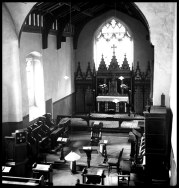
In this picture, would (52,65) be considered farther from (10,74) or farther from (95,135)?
(10,74)

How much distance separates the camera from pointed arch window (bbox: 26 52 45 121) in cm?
1340

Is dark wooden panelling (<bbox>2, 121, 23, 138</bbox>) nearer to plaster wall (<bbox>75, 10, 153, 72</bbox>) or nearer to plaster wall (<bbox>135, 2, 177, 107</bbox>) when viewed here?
plaster wall (<bbox>135, 2, 177, 107</bbox>)

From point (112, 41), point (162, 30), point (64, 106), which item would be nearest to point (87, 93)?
point (64, 106)

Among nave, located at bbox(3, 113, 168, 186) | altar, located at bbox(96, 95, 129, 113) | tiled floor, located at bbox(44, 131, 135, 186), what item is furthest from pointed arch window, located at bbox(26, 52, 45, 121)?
altar, located at bbox(96, 95, 129, 113)

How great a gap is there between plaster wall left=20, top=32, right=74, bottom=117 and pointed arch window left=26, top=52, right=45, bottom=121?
0.27 meters

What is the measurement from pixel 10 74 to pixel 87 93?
26.2 ft

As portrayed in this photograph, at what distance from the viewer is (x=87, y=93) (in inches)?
715

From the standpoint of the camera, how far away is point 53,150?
11.7 m

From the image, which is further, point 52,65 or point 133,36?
point 133,36

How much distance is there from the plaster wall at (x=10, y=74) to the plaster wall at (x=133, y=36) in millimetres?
8577

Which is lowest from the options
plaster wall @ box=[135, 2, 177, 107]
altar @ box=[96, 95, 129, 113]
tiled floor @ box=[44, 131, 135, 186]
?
tiled floor @ box=[44, 131, 135, 186]

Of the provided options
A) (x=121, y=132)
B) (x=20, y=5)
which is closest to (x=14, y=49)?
(x=20, y=5)

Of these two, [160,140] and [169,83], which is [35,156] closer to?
[160,140]

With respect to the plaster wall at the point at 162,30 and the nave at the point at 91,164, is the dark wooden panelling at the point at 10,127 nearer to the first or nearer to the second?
the nave at the point at 91,164
